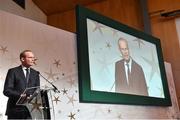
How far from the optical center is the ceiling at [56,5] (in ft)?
16.1

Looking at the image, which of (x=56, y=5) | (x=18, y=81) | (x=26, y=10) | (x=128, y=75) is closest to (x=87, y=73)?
(x=128, y=75)

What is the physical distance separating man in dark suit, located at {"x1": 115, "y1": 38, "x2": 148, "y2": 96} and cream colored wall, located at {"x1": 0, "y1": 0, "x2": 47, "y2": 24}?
1.88 m

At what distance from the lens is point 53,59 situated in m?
2.39

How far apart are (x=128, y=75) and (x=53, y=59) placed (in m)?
1.07

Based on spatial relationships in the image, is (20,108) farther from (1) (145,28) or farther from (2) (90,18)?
(1) (145,28)

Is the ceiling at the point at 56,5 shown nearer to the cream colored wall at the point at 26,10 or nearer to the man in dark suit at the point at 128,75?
the cream colored wall at the point at 26,10

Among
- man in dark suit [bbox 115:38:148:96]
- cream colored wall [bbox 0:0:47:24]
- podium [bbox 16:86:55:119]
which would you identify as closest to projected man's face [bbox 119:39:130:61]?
man in dark suit [bbox 115:38:148:96]

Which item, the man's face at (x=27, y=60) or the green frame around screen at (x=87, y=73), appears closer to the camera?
the man's face at (x=27, y=60)

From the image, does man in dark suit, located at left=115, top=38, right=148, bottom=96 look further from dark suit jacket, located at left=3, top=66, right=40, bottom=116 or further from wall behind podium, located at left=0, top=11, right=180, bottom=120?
dark suit jacket, located at left=3, top=66, right=40, bottom=116

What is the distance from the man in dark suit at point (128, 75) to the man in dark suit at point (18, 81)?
1132 millimetres

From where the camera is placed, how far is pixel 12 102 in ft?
6.17

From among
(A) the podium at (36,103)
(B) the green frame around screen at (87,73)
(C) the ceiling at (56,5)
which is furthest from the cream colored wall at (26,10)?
(A) the podium at (36,103)

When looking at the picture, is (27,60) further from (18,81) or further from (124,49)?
(124,49)

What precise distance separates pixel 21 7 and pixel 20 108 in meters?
2.97
